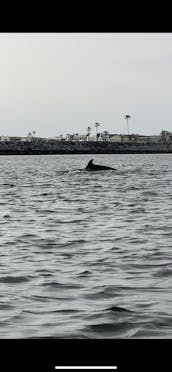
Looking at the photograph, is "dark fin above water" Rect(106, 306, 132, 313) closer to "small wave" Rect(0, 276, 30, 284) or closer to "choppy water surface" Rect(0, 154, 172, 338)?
"choppy water surface" Rect(0, 154, 172, 338)

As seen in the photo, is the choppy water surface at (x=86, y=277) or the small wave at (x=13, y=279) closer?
the choppy water surface at (x=86, y=277)

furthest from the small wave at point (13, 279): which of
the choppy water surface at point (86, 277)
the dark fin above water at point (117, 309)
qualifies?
the dark fin above water at point (117, 309)

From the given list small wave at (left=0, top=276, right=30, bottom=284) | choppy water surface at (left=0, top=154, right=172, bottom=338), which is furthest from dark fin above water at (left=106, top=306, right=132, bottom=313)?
small wave at (left=0, top=276, right=30, bottom=284)

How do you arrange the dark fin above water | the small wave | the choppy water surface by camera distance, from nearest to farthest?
the choppy water surface
the dark fin above water
the small wave

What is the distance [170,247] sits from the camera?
43.3 feet

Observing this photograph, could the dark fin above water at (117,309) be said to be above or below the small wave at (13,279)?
below

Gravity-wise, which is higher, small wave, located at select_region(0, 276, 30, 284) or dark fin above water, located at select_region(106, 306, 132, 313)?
small wave, located at select_region(0, 276, 30, 284)

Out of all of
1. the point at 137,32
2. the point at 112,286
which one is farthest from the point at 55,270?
the point at 137,32

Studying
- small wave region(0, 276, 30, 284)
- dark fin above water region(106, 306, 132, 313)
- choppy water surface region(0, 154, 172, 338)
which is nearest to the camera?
choppy water surface region(0, 154, 172, 338)

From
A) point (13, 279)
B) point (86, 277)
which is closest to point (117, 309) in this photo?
point (86, 277)

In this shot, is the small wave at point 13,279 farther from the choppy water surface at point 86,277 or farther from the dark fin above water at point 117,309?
the dark fin above water at point 117,309
